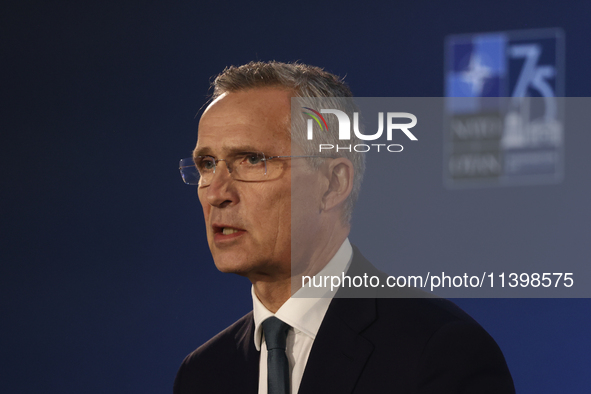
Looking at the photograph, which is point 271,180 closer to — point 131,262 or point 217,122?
point 217,122

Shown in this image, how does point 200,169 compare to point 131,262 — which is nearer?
point 200,169

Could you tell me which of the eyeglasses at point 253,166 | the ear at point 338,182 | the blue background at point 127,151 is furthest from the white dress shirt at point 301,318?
the blue background at point 127,151

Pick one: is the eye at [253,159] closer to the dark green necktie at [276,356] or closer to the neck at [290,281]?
the neck at [290,281]

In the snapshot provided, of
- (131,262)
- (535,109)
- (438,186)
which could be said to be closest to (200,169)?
(438,186)

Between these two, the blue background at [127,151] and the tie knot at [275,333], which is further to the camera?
the blue background at [127,151]

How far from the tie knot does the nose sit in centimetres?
27

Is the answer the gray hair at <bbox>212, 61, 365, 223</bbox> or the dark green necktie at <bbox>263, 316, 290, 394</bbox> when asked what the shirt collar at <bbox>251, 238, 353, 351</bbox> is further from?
the gray hair at <bbox>212, 61, 365, 223</bbox>

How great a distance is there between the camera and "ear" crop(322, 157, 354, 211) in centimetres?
144

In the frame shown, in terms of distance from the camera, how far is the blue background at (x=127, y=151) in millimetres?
2596

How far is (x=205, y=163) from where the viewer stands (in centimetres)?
142

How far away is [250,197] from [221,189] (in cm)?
6

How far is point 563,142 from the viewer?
2477mm

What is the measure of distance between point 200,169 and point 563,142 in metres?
1.60

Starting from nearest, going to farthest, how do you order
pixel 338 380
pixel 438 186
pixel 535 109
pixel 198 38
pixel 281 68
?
pixel 338 380
pixel 281 68
pixel 438 186
pixel 535 109
pixel 198 38
